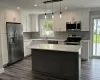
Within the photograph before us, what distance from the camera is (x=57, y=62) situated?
418 centimetres

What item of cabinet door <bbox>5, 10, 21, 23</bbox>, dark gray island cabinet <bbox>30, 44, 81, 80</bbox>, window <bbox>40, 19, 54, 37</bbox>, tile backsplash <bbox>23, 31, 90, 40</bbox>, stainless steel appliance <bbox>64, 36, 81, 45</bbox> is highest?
cabinet door <bbox>5, 10, 21, 23</bbox>

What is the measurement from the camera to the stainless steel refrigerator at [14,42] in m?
5.54

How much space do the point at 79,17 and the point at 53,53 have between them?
116 inches

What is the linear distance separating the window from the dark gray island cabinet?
337 centimetres

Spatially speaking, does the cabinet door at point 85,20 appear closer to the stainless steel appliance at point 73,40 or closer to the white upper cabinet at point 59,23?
the stainless steel appliance at point 73,40

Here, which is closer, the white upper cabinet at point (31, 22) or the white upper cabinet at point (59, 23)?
the white upper cabinet at point (59, 23)

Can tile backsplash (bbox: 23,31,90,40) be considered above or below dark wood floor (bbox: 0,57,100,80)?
above

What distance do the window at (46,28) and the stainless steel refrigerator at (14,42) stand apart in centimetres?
211

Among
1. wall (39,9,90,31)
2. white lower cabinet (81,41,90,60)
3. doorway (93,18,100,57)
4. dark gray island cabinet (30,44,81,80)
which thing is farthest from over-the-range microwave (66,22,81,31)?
dark gray island cabinet (30,44,81,80)

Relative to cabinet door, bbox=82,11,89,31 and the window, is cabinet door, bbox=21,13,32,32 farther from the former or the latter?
cabinet door, bbox=82,11,89,31

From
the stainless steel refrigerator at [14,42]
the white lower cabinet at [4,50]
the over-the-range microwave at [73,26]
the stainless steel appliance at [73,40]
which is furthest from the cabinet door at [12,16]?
the stainless steel appliance at [73,40]

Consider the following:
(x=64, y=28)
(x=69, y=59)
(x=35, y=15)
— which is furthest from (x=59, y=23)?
(x=69, y=59)

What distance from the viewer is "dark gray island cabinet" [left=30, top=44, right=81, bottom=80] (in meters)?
3.85

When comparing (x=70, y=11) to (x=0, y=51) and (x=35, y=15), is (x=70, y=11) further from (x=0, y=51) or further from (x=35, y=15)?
(x=0, y=51)
